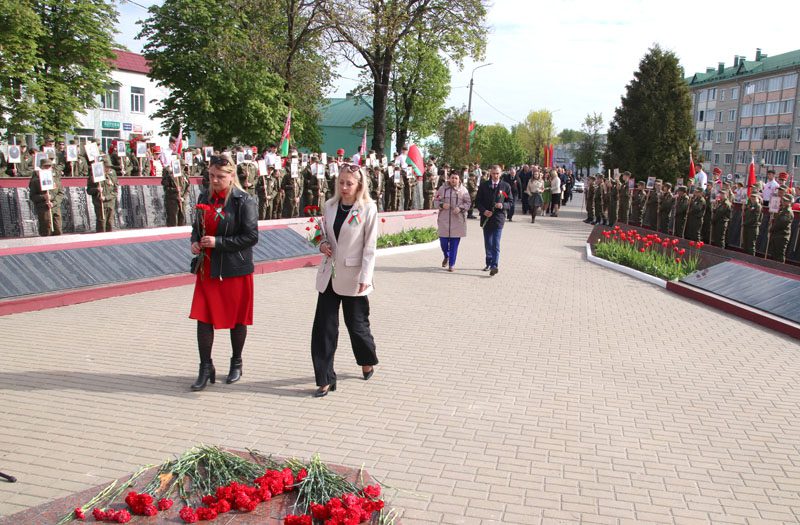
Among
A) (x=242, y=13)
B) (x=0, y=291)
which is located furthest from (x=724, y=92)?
(x=0, y=291)

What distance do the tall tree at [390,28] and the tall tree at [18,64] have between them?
10294 millimetres

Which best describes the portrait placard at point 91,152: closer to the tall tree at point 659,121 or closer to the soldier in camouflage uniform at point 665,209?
the soldier in camouflage uniform at point 665,209

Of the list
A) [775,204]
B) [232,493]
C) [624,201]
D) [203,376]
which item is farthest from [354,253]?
[624,201]

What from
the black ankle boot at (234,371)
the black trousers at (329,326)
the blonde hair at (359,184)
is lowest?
the black ankle boot at (234,371)

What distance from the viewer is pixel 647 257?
1384 centimetres

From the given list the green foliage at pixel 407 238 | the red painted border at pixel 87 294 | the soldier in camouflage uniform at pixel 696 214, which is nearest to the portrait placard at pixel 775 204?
the soldier in camouflage uniform at pixel 696 214

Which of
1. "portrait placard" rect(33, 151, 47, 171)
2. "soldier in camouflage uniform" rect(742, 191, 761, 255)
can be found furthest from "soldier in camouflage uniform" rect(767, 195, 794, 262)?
"portrait placard" rect(33, 151, 47, 171)

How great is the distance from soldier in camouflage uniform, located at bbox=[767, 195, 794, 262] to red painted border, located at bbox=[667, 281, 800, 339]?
11.9ft

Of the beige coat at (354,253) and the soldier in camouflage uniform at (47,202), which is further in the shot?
the soldier in camouflage uniform at (47,202)

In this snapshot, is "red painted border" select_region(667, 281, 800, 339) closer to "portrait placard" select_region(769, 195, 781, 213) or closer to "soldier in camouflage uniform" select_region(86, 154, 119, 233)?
"portrait placard" select_region(769, 195, 781, 213)

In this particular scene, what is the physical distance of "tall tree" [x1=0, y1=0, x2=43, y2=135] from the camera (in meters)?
24.4

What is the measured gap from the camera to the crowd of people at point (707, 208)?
46.9ft

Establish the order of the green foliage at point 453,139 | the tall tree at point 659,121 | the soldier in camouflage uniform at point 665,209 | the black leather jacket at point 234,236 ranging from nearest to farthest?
the black leather jacket at point 234,236 → the soldier in camouflage uniform at point 665,209 → the tall tree at point 659,121 → the green foliage at point 453,139

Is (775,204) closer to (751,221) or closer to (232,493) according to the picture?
(751,221)
